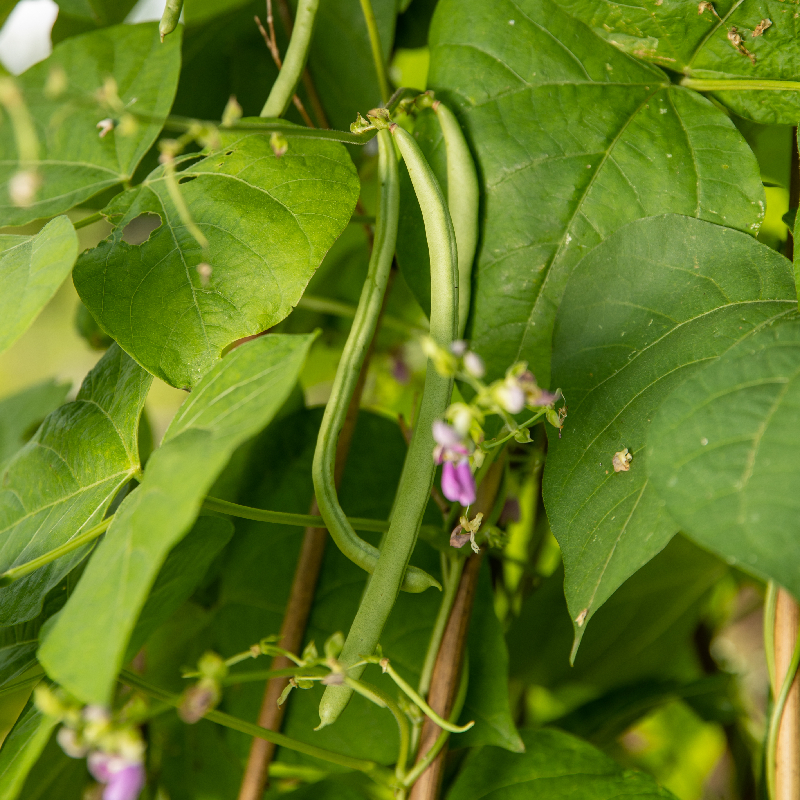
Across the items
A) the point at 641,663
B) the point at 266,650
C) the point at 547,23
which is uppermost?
the point at 547,23

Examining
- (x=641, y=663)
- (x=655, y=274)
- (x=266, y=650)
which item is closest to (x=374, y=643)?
(x=266, y=650)

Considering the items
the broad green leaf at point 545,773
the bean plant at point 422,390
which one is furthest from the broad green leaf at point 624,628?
the broad green leaf at point 545,773

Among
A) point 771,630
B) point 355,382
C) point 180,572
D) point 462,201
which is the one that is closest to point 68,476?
point 180,572

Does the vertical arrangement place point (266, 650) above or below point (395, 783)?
above

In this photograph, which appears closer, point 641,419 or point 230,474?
point 641,419

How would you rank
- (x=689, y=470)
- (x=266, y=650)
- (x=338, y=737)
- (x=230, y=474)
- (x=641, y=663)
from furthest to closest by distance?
(x=641, y=663), (x=230, y=474), (x=338, y=737), (x=266, y=650), (x=689, y=470)

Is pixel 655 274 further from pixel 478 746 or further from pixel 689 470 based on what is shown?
pixel 478 746

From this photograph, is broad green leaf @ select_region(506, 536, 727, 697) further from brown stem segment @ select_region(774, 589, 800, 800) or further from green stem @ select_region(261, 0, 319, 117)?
green stem @ select_region(261, 0, 319, 117)
